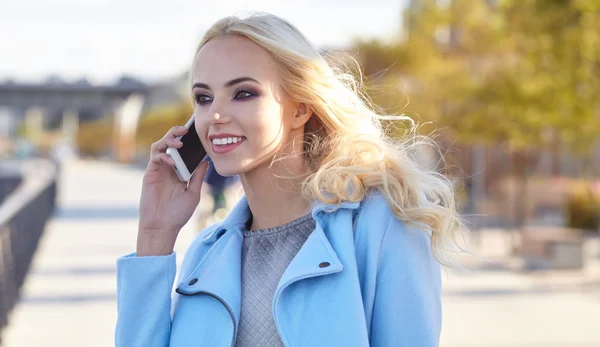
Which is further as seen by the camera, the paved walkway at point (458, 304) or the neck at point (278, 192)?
the paved walkway at point (458, 304)

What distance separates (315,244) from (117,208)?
Result: 25.4 metres

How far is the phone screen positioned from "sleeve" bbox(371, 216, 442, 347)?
74 centimetres

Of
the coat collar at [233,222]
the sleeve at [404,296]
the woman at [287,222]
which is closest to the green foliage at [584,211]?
the woman at [287,222]

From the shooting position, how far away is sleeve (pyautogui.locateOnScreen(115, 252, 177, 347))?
270 centimetres

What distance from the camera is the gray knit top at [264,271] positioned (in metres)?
2.57

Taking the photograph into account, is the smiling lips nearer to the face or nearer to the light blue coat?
the face

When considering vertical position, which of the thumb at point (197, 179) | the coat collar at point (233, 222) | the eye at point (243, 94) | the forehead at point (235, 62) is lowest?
the coat collar at point (233, 222)

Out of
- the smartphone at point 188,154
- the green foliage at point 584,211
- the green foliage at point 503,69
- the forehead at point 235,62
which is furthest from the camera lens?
the green foliage at point 584,211

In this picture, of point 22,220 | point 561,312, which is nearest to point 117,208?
point 22,220

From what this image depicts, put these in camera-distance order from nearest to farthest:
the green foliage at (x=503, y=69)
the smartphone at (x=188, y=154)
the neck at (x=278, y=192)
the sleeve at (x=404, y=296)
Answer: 1. the sleeve at (x=404, y=296)
2. the neck at (x=278, y=192)
3. the smartphone at (x=188, y=154)
4. the green foliage at (x=503, y=69)

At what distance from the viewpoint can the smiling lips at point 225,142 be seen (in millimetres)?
2674

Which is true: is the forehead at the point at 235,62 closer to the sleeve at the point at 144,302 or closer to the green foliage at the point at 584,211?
the sleeve at the point at 144,302

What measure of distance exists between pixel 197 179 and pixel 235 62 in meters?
0.48

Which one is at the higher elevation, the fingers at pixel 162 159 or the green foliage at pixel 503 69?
the green foliage at pixel 503 69
